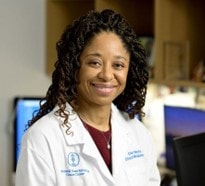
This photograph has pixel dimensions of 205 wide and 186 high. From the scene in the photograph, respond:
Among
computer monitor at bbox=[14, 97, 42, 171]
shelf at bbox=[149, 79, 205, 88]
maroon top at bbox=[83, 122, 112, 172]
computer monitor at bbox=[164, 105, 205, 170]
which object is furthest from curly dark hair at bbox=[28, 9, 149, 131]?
computer monitor at bbox=[14, 97, 42, 171]

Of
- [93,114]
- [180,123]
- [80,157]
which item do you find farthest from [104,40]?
[180,123]

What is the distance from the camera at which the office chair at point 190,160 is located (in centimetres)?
166

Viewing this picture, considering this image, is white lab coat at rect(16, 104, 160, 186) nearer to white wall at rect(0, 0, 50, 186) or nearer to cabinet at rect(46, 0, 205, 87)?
cabinet at rect(46, 0, 205, 87)

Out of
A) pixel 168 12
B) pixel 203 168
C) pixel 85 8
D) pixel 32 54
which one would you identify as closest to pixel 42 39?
pixel 32 54

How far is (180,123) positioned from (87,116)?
969mm

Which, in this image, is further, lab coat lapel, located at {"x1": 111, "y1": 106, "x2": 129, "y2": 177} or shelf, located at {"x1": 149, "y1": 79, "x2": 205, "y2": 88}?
shelf, located at {"x1": 149, "y1": 79, "x2": 205, "y2": 88}

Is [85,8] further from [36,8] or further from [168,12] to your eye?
[168,12]

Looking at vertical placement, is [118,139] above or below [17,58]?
below

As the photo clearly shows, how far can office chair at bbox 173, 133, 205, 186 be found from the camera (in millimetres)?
1660

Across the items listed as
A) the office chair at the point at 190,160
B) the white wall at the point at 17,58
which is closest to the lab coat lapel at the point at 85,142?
the office chair at the point at 190,160

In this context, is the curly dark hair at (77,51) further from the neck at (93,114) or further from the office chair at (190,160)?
the office chair at (190,160)

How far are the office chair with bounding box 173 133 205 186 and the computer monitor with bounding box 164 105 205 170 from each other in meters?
0.49

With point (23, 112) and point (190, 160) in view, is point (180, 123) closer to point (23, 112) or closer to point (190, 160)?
point (190, 160)

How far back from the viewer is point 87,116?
1484mm
